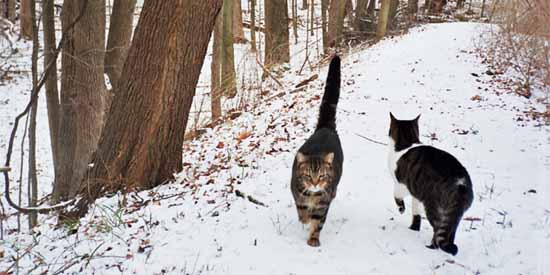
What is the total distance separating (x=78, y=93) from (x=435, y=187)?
6.33 m

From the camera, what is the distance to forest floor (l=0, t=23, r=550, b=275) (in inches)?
145

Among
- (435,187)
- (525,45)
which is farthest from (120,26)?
(525,45)

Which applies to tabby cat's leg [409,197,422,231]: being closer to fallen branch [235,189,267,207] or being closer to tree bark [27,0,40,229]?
fallen branch [235,189,267,207]

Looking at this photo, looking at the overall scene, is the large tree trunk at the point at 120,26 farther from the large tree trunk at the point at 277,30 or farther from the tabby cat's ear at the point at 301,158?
the tabby cat's ear at the point at 301,158

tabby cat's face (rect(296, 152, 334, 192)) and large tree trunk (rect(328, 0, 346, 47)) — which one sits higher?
large tree trunk (rect(328, 0, 346, 47))

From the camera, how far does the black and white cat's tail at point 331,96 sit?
15.9 feet

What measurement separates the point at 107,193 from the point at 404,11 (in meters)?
23.7

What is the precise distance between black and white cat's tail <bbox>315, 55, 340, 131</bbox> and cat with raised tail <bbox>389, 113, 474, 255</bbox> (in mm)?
911

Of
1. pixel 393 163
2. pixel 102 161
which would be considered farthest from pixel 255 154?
pixel 393 163

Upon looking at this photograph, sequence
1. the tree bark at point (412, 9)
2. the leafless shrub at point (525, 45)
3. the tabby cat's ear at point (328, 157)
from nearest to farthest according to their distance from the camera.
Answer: the tabby cat's ear at point (328, 157) < the leafless shrub at point (525, 45) < the tree bark at point (412, 9)

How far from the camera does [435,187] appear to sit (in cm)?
368

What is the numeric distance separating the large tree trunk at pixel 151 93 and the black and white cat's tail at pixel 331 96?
166 centimetres

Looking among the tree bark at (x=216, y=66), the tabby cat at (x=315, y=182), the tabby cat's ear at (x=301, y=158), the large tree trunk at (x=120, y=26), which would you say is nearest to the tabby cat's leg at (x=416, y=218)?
the tabby cat at (x=315, y=182)

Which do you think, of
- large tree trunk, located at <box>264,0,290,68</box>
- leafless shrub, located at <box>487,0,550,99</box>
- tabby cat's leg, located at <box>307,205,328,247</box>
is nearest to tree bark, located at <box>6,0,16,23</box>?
large tree trunk, located at <box>264,0,290,68</box>
